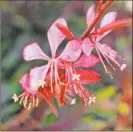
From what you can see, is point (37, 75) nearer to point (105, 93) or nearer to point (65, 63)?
point (65, 63)

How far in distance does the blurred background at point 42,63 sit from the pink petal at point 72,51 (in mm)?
193

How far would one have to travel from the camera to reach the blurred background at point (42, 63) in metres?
0.67

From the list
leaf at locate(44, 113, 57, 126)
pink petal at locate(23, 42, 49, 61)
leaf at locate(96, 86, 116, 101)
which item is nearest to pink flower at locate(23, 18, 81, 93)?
pink petal at locate(23, 42, 49, 61)

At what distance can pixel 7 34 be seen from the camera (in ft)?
2.97

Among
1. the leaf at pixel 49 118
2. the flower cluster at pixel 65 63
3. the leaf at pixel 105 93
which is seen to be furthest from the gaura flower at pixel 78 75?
the leaf at pixel 105 93

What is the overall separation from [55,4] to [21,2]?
8 cm

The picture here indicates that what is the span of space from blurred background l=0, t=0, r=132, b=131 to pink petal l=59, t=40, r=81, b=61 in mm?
193

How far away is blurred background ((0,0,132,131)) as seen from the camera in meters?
0.67

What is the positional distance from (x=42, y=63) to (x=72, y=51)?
1.14 feet

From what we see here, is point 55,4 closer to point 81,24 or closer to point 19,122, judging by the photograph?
point 81,24

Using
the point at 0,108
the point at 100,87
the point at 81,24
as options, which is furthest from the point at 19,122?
the point at 81,24

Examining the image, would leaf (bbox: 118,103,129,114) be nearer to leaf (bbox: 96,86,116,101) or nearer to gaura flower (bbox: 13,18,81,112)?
leaf (bbox: 96,86,116,101)

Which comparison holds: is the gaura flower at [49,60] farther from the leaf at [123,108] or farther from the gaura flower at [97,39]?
the leaf at [123,108]

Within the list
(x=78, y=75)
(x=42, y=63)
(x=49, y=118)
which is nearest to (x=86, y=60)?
(x=78, y=75)
